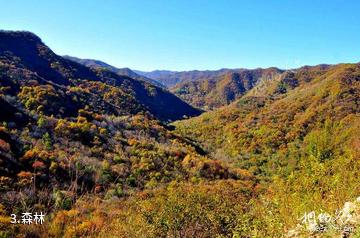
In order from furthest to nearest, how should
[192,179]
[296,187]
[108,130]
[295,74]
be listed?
[295,74] → [108,130] → [192,179] → [296,187]

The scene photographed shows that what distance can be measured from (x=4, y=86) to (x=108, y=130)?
12.4 meters

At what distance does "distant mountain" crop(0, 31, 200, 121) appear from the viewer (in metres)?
41.0

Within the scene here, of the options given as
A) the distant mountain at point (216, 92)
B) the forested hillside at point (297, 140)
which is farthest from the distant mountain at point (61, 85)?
the distant mountain at point (216, 92)

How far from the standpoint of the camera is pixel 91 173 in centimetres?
2241

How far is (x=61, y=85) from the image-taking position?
63.0m

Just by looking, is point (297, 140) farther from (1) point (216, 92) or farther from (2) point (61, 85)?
(1) point (216, 92)

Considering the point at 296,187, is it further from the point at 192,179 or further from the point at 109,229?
the point at 192,179

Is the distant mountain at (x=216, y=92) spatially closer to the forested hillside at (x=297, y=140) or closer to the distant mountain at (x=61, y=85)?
the distant mountain at (x=61, y=85)

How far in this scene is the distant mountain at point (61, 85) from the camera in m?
41.0

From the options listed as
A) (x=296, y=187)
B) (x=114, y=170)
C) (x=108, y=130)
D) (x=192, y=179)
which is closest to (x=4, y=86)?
(x=108, y=130)

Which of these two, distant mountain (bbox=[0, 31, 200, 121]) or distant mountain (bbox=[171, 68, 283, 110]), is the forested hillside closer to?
distant mountain (bbox=[0, 31, 200, 121])

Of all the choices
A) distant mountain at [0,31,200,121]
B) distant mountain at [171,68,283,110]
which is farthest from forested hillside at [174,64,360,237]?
distant mountain at [171,68,283,110]

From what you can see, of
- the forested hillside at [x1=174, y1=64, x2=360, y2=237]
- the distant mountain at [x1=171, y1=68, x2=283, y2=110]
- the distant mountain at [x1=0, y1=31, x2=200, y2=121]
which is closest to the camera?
the forested hillside at [x1=174, y1=64, x2=360, y2=237]

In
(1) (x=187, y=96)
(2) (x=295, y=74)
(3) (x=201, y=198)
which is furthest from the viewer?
(1) (x=187, y=96)
